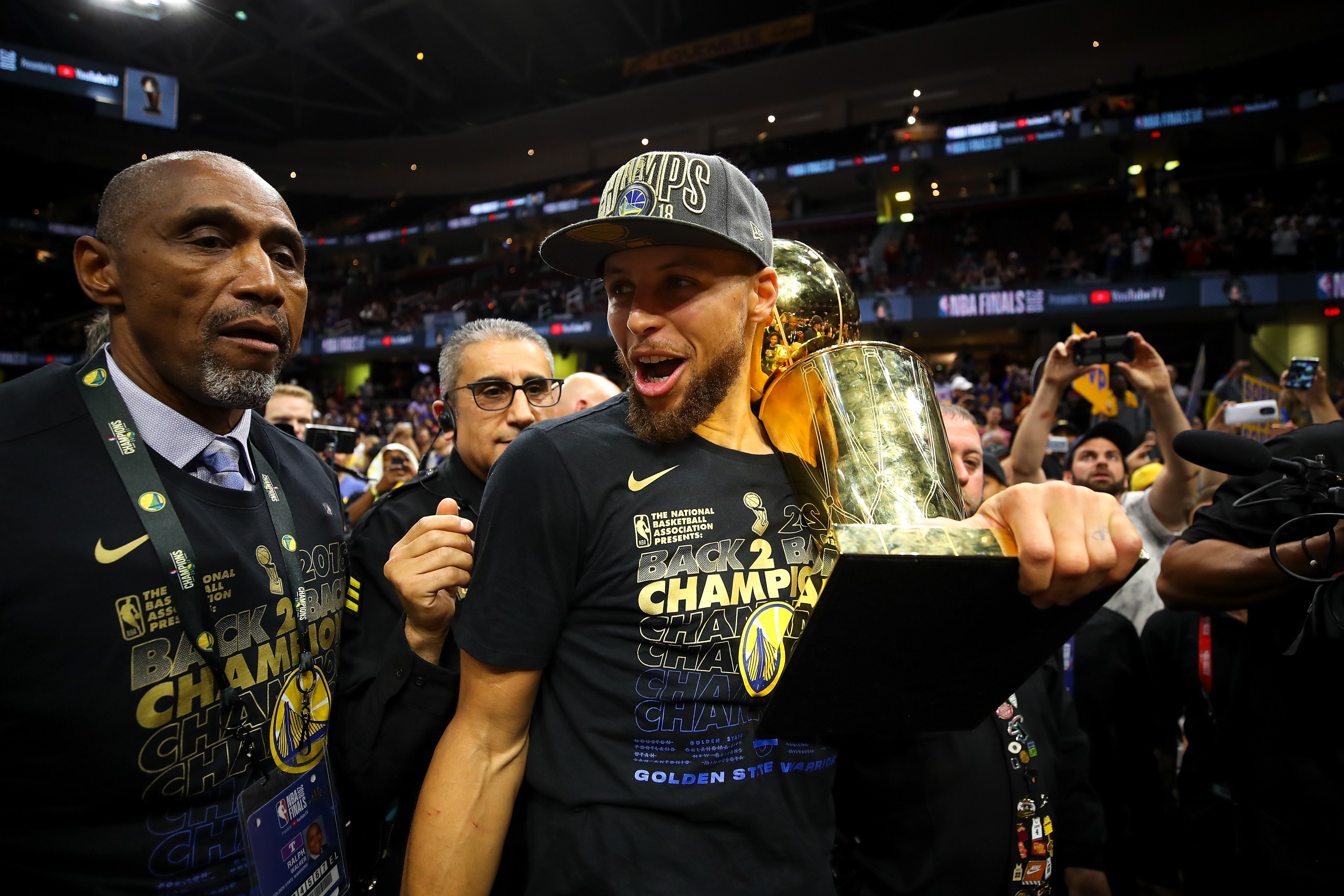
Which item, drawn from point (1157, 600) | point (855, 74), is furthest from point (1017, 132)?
point (1157, 600)

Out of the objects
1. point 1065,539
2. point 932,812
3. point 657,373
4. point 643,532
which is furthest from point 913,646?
point 932,812

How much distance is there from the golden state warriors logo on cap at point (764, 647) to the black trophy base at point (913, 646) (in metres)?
0.08

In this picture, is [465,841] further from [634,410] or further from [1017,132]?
[1017,132]

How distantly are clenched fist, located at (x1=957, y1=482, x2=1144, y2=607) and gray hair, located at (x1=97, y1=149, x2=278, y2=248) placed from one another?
4.38ft

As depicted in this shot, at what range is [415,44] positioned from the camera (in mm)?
24203

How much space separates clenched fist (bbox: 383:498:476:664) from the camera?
1.37 m

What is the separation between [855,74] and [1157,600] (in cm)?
2368

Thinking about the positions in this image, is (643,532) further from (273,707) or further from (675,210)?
(273,707)

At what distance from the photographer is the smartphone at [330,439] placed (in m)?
3.74

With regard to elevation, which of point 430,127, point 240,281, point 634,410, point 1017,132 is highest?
point 430,127

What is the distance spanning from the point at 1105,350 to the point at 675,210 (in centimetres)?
251

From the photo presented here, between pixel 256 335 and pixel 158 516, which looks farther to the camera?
pixel 256 335

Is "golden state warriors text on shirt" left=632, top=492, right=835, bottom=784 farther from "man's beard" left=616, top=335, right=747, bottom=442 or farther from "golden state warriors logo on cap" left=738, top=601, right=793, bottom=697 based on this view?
"man's beard" left=616, top=335, right=747, bottom=442

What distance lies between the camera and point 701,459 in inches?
53.6
